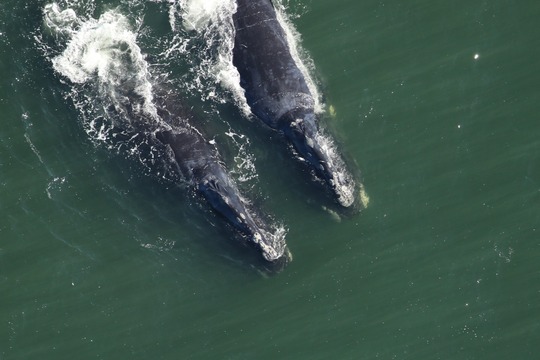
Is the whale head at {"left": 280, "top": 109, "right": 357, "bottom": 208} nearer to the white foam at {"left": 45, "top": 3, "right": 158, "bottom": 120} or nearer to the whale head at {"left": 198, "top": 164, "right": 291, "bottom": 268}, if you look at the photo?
the whale head at {"left": 198, "top": 164, "right": 291, "bottom": 268}

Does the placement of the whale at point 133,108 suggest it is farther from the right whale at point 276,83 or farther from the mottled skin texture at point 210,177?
the right whale at point 276,83

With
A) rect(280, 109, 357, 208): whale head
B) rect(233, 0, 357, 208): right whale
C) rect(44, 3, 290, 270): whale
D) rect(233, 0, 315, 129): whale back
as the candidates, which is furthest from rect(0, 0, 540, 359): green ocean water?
rect(233, 0, 315, 129): whale back

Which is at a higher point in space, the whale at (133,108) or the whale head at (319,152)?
the whale at (133,108)

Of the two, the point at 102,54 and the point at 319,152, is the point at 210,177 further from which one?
the point at 102,54

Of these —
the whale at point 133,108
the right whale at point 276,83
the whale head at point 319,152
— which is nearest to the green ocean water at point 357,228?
the whale head at point 319,152

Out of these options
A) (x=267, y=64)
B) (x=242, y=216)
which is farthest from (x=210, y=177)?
(x=267, y=64)

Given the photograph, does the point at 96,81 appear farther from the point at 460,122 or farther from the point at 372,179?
the point at 460,122
